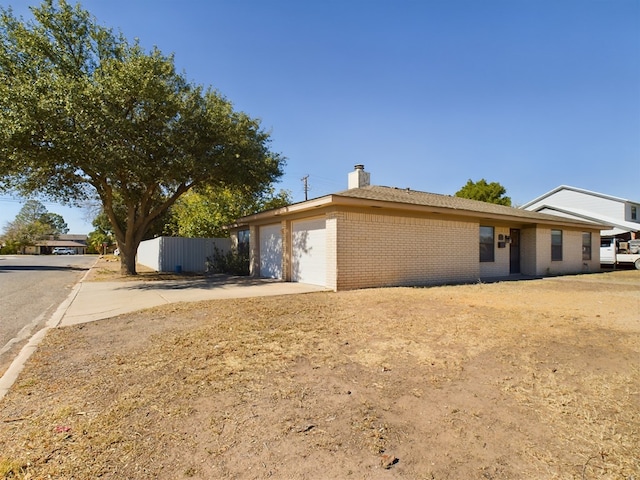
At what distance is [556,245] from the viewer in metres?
17.9

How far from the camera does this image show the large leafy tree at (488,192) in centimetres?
3675

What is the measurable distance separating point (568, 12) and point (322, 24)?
6.02 metres

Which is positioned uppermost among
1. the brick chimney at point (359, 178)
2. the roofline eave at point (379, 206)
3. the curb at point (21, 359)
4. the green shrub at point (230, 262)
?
the brick chimney at point (359, 178)

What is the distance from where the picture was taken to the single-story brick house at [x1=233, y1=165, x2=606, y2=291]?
10836 millimetres

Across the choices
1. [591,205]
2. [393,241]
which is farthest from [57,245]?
[591,205]

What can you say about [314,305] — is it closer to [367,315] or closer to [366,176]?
[367,315]

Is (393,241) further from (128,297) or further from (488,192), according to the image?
(488,192)

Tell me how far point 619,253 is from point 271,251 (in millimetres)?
23281

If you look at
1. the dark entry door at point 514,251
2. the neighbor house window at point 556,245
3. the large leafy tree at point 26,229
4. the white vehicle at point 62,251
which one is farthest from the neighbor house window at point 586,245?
the white vehicle at point 62,251

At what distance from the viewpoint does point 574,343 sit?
496 cm

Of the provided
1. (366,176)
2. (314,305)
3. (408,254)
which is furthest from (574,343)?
(366,176)

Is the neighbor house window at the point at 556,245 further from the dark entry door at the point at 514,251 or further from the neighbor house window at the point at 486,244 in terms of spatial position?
the neighbor house window at the point at 486,244

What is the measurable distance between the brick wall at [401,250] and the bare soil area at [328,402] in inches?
194

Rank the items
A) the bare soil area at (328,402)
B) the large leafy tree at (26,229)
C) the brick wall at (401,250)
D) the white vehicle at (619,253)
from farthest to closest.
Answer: the large leafy tree at (26,229)
the white vehicle at (619,253)
the brick wall at (401,250)
the bare soil area at (328,402)
